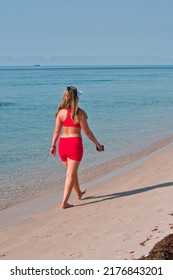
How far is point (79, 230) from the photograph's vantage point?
22.2 ft

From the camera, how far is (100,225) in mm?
6844

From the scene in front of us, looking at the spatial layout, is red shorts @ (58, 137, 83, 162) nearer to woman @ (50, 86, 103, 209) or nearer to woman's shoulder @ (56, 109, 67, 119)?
woman @ (50, 86, 103, 209)

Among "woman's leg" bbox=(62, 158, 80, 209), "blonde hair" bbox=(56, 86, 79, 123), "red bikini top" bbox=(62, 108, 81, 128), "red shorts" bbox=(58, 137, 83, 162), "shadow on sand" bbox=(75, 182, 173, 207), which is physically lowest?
"shadow on sand" bbox=(75, 182, 173, 207)

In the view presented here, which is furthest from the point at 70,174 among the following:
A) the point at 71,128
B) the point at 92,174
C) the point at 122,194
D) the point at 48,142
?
the point at 48,142

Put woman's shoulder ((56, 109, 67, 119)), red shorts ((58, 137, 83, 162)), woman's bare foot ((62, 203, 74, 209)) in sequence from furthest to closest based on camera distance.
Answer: woman's bare foot ((62, 203, 74, 209))
red shorts ((58, 137, 83, 162))
woman's shoulder ((56, 109, 67, 119))

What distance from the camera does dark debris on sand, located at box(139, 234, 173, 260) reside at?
16.5ft

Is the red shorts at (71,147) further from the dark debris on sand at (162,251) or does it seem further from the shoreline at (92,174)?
the dark debris on sand at (162,251)

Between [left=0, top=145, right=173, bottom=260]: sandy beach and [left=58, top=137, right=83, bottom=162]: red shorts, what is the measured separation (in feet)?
2.75

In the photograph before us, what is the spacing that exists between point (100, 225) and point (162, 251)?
1.79 metres

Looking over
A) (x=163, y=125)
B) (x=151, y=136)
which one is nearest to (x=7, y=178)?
(x=151, y=136)

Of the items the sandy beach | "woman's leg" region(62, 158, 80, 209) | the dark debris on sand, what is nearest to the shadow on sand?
the sandy beach

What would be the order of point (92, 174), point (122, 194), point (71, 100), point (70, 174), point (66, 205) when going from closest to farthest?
point (71, 100)
point (70, 174)
point (66, 205)
point (122, 194)
point (92, 174)

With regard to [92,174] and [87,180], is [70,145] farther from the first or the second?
[92,174]

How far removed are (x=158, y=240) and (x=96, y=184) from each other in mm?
4838
